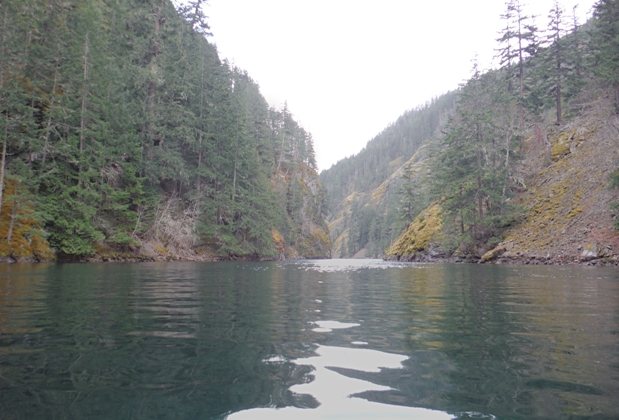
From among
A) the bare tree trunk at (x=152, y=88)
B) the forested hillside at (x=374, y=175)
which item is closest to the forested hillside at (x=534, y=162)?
the bare tree trunk at (x=152, y=88)

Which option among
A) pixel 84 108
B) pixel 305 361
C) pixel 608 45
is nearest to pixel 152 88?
pixel 84 108

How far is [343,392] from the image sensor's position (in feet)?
7.32

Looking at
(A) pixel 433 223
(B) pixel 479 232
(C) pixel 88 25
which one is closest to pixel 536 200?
(B) pixel 479 232

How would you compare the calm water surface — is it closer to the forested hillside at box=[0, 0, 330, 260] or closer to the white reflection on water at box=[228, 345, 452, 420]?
the white reflection on water at box=[228, 345, 452, 420]

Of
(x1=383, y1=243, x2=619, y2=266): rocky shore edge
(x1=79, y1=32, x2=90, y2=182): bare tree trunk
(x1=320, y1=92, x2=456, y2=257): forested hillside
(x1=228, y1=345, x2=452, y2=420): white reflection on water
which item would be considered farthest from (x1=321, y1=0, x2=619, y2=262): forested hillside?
(x1=320, y1=92, x2=456, y2=257): forested hillside

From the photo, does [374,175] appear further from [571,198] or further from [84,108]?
[84,108]

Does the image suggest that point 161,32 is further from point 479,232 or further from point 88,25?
point 479,232

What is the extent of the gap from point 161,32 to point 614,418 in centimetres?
3400

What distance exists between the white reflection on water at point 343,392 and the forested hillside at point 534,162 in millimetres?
20351

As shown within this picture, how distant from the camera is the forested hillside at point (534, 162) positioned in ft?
74.7

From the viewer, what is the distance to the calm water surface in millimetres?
1992

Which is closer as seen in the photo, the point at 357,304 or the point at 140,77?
the point at 357,304

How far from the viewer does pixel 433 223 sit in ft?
121

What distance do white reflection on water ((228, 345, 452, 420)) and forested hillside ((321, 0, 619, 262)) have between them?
20.4 meters
